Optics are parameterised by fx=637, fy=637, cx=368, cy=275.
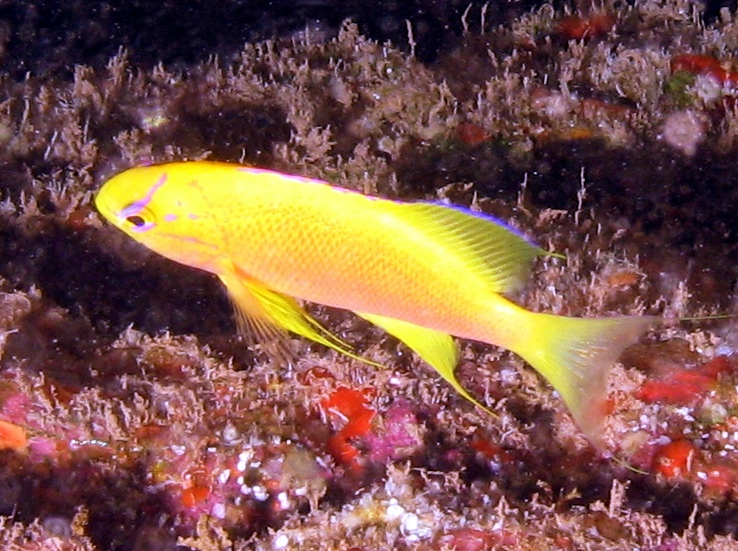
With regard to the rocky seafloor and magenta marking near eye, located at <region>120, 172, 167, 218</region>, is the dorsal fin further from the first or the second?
the rocky seafloor

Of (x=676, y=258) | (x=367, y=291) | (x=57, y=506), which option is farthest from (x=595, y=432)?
(x=57, y=506)

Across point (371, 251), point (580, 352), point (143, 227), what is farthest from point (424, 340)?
point (143, 227)

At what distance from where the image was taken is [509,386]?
3424 millimetres

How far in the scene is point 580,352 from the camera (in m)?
2.47

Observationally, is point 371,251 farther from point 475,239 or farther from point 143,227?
point 143,227

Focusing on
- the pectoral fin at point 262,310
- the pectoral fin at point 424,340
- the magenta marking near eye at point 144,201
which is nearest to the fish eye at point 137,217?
the magenta marking near eye at point 144,201

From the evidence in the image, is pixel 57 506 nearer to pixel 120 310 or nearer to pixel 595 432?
pixel 120 310

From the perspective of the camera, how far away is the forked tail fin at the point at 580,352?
241 centimetres

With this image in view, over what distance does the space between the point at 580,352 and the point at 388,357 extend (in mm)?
1164

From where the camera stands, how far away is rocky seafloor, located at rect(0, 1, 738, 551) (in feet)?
10.4

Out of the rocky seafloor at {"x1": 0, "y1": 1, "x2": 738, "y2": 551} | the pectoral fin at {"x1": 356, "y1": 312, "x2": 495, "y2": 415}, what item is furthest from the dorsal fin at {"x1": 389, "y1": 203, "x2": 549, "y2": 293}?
the rocky seafloor at {"x1": 0, "y1": 1, "x2": 738, "y2": 551}

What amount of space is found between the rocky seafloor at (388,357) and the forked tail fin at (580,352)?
0.69 metres

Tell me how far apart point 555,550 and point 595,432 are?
0.70m

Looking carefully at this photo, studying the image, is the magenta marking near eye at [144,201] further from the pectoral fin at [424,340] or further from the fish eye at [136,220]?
the pectoral fin at [424,340]
